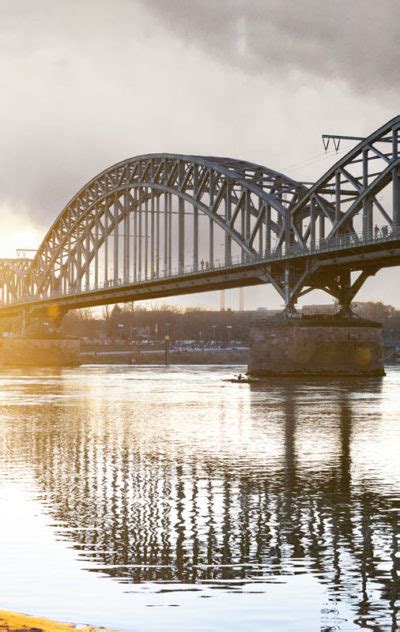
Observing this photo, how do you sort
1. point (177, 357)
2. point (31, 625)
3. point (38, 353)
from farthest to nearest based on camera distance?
1. point (177, 357)
2. point (38, 353)
3. point (31, 625)

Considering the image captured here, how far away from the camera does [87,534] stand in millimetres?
13367

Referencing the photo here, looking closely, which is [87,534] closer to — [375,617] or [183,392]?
[375,617]

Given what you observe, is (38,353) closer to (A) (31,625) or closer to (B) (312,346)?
(B) (312,346)

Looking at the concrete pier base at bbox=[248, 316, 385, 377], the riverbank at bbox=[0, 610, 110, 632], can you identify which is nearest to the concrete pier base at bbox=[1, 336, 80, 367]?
the concrete pier base at bbox=[248, 316, 385, 377]

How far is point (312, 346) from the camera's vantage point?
69.0 metres

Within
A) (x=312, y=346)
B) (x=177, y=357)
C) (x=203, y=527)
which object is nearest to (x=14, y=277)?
(x=177, y=357)

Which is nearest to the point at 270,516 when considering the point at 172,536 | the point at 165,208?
the point at 172,536

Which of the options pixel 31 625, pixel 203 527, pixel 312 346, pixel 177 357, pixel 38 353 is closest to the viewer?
pixel 31 625

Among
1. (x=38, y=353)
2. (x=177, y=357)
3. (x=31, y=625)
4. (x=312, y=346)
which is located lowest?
(x=31, y=625)

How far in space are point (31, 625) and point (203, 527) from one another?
503 cm

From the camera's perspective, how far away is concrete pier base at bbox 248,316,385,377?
2719 inches

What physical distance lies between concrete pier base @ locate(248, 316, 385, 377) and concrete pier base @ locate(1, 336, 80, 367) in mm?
67058

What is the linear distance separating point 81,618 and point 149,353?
16598cm

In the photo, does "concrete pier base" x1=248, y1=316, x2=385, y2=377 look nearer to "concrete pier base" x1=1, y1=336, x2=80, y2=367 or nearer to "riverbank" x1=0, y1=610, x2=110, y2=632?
"riverbank" x1=0, y1=610, x2=110, y2=632
